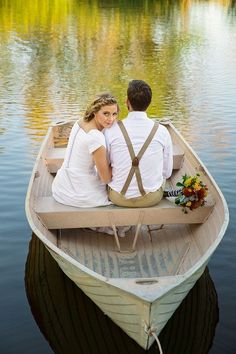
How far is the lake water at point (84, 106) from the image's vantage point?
220 inches

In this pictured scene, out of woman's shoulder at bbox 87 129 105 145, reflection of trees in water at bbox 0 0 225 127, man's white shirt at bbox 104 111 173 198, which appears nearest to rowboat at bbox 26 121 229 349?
man's white shirt at bbox 104 111 173 198

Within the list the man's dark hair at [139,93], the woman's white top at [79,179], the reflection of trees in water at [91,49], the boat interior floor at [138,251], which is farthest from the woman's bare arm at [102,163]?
the reflection of trees in water at [91,49]

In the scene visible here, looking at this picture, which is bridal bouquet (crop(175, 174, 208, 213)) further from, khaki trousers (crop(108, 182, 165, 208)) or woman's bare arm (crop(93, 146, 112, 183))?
woman's bare arm (crop(93, 146, 112, 183))

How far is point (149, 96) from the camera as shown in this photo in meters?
5.69

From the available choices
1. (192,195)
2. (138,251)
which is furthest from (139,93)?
(138,251)

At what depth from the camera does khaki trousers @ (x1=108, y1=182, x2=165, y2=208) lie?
6191mm

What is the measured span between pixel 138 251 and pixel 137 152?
3.91 feet

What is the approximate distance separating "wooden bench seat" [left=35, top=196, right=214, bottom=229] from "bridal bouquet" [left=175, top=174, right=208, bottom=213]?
0.29 ft

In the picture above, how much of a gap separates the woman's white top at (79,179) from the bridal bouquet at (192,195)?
86 centimetres

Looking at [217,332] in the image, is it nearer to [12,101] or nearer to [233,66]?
[12,101]

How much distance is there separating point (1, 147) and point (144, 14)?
37.0 metres

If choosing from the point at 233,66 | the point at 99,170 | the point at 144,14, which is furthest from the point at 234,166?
the point at 144,14

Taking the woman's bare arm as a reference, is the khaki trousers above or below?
below

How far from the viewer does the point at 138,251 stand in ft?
20.6
